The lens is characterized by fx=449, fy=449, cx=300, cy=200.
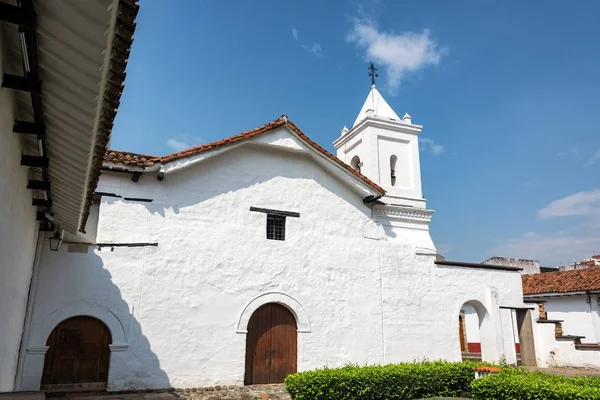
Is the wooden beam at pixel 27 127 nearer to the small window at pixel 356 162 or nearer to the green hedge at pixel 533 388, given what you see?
the green hedge at pixel 533 388

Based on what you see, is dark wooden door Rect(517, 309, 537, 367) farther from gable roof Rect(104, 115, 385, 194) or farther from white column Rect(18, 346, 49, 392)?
white column Rect(18, 346, 49, 392)

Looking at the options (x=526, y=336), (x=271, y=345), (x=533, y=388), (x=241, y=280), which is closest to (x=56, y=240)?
(x=241, y=280)

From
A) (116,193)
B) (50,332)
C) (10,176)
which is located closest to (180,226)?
(116,193)

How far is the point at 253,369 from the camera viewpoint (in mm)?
11359

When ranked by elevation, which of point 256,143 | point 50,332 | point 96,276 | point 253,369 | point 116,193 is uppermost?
point 256,143

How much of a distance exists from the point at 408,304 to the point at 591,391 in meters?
6.30

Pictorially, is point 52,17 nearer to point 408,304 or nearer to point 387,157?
point 408,304

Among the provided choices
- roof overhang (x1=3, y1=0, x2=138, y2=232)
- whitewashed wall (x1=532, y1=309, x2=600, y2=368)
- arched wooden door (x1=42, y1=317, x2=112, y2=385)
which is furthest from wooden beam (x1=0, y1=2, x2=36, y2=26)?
whitewashed wall (x1=532, y1=309, x2=600, y2=368)

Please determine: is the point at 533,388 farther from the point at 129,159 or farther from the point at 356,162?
the point at 356,162

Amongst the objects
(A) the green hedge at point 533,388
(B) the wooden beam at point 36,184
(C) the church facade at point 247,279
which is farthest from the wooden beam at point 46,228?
(A) the green hedge at point 533,388

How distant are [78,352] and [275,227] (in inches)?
222

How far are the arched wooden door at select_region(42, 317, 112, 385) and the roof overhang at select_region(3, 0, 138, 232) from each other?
5.91 meters

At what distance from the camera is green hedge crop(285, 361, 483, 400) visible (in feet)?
31.4

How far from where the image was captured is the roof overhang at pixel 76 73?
107 inches
